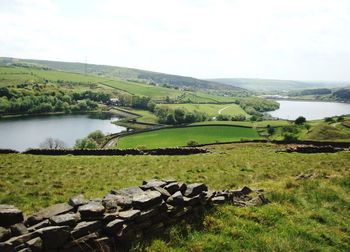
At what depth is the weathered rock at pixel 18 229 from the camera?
768cm

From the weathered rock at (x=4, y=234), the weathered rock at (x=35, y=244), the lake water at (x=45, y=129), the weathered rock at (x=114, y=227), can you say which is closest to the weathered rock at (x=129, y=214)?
the weathered rock at (x=114, y=227)

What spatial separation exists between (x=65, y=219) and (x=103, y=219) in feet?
3.39

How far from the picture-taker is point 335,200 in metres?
13.9

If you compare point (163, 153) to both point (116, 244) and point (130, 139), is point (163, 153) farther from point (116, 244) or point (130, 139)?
point (130, 139)

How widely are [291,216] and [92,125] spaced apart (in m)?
165

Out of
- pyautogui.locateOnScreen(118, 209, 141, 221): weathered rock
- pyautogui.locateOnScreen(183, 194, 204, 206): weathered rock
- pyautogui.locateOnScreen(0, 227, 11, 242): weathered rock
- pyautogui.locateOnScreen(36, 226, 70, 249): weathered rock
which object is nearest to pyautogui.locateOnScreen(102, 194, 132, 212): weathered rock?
pyautogui.locateOnScreen(118, 209, 141, 221): weathered rock

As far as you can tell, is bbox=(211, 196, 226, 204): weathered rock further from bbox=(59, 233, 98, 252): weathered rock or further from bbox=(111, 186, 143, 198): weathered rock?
bbox=(59, 233, 98, 252): weathered rock

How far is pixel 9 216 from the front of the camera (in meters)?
7.96

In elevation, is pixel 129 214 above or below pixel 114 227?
above

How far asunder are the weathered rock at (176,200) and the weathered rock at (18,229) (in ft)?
14.0

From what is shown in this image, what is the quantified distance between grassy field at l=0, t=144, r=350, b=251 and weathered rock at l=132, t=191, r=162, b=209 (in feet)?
3.32

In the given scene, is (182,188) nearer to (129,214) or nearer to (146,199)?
(146,199)

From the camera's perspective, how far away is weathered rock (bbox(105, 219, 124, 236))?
863cm

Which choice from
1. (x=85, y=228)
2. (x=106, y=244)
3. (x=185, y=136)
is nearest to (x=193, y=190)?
(x=106, y=244)
